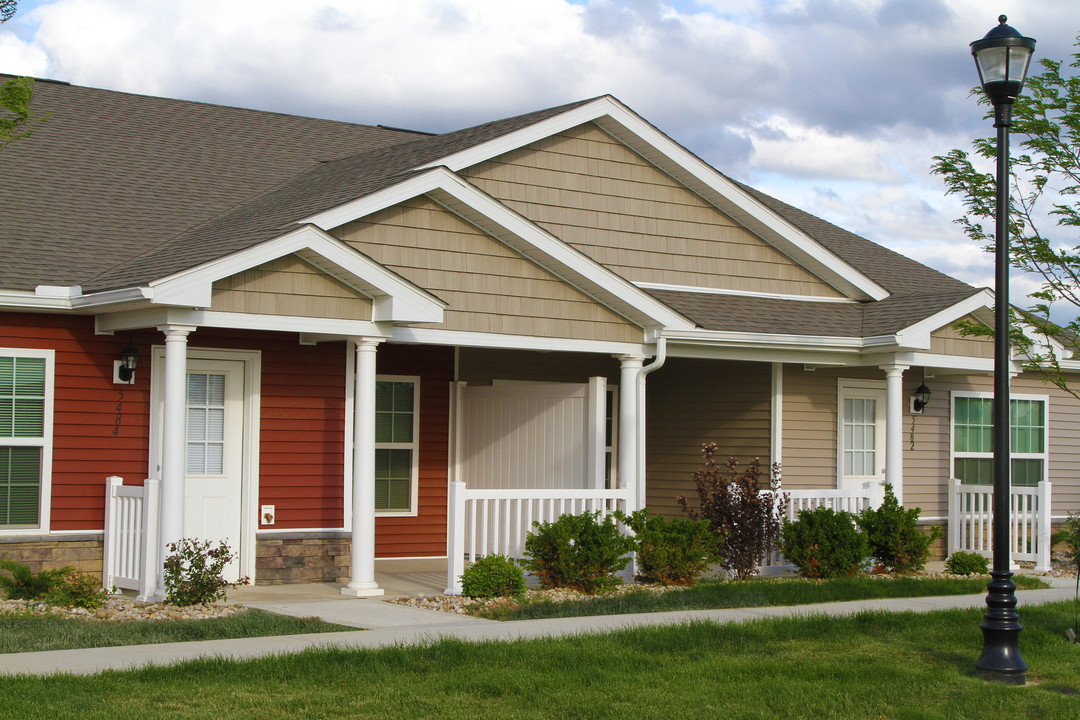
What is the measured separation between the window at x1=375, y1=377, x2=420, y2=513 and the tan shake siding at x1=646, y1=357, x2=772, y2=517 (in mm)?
3355

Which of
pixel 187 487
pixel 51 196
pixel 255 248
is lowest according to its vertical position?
pixel 187 487

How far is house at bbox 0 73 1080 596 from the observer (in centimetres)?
1145

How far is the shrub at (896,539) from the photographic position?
544 inches

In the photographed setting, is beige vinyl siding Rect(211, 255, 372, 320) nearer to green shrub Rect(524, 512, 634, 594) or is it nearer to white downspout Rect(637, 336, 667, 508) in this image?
green shrub Rect(524, 512, 634, 594)

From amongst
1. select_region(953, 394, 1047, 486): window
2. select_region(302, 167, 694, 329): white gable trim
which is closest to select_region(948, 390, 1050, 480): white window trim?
select_region(953, 394, 1047, 486): window

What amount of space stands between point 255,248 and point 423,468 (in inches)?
189

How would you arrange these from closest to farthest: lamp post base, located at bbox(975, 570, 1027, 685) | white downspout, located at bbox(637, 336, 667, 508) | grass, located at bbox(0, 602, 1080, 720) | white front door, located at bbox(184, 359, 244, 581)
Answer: grass, located at bbox(0, 602, 1080, 720) → lamp post base, located at bbox(975, 570, 1027, 685) → white front door, located at bbox(184, 359, 244, 581) → white downspout, located at bbox(637, 336, 667, 508)

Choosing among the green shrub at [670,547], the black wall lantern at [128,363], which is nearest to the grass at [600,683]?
the green shrub at [670,547]

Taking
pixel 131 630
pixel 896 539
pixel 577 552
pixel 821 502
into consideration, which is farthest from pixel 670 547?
pixel 131 630

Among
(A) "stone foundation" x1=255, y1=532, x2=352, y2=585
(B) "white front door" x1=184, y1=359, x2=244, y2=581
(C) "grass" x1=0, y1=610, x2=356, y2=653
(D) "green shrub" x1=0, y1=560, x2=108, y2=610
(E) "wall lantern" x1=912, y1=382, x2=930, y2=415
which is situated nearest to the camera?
(C) "grass" x1=0, y1=610, x2=356, y2=653

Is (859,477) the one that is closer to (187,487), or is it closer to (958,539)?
(958,539)

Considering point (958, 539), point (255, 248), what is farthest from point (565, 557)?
point (958, 539)

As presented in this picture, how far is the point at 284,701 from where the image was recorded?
274 inches

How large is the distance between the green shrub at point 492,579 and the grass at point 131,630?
5.87ft
